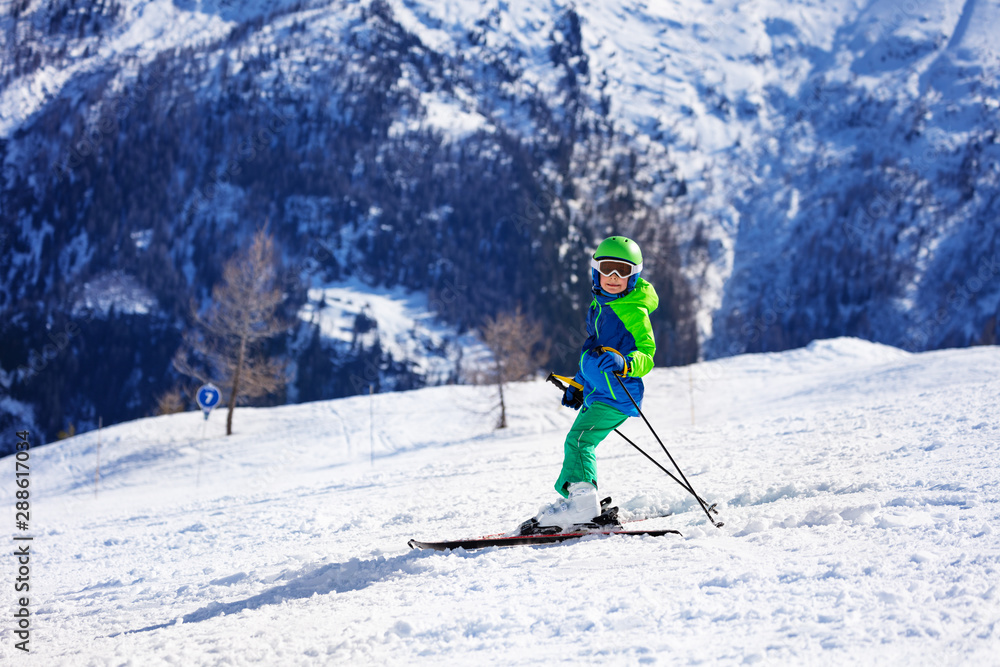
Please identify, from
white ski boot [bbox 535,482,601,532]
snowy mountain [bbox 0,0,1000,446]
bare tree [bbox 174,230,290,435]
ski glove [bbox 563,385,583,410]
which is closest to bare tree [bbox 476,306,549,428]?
bare tree [bbox 174,230,290,435]

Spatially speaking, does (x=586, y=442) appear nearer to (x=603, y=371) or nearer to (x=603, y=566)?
(x=603, y=371)

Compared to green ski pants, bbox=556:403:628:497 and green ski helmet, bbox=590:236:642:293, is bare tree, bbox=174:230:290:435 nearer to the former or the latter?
green ski pants, bbox=556:403:628:497

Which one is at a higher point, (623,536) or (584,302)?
(584,302)

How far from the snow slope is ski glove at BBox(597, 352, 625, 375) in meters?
1.05

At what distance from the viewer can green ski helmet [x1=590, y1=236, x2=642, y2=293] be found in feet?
13.3

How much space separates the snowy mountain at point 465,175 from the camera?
403ft

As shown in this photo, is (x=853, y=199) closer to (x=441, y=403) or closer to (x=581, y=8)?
(x=581, y=8)

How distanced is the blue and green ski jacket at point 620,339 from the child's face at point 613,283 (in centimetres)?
4

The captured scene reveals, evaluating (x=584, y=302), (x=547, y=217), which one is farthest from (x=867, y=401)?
(x=547, y=217)

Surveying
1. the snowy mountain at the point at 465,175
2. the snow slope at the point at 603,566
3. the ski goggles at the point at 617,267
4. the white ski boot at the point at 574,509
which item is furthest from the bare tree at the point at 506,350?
the snowy mountain at the point at 465,175

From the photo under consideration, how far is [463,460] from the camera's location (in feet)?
35.9

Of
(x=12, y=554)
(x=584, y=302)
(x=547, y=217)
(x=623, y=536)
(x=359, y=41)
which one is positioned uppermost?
(x=359, y=41)

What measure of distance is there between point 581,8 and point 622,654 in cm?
22283

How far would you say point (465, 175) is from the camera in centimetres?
14562
